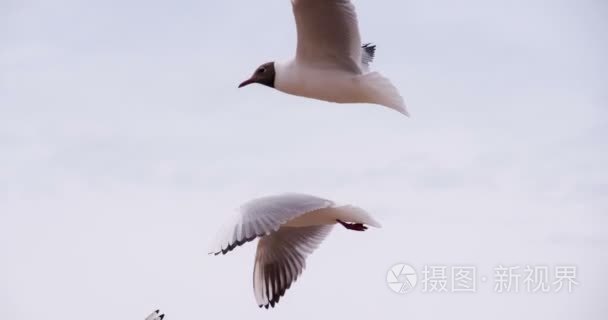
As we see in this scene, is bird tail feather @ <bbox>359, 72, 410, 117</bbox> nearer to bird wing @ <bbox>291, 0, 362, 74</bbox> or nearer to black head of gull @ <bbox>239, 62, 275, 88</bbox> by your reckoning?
bird wing @ <bbox>291, 0, 362, 74</bbox>

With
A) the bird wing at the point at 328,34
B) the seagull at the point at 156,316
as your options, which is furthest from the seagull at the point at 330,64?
the seagull at the point at 156,316

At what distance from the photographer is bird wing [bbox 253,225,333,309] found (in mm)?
5824

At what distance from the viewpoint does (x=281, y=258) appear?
19.4ft

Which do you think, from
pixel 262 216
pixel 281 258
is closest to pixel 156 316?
pixel 262 216

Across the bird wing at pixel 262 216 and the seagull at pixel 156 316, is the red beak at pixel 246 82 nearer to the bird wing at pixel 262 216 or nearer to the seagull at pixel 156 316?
the bird wing at pixel 262 216

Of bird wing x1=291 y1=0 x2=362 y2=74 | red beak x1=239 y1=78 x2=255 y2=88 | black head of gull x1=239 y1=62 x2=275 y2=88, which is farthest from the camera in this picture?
red beak x1=239 y1=78 x2=255 y2=88

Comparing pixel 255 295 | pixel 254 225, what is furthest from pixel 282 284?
pixel 254 225

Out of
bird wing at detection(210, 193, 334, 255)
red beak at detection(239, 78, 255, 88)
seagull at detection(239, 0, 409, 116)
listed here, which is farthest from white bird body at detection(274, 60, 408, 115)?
bird wing at detection(210, 193, 334, 255)

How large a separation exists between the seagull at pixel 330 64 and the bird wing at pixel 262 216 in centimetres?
51

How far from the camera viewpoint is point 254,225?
4980 mm

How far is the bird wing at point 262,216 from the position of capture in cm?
485

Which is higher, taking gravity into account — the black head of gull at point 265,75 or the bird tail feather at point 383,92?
the black head of gull at point 265,75

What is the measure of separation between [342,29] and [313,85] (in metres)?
0.29

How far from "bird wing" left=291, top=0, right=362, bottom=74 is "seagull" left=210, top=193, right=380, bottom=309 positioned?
0.66 metres
